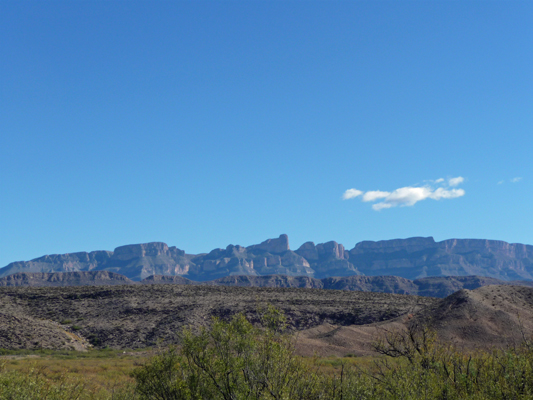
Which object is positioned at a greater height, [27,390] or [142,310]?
[27,390]

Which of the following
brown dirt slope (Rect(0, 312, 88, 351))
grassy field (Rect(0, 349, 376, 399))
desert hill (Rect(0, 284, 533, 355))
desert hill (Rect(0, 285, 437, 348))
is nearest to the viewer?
grassy field (Rect(0, 349, 376, 399))

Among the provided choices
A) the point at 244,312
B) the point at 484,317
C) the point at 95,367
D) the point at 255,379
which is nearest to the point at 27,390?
the point at 255,379

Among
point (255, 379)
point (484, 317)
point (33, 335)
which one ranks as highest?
point (255, 379)

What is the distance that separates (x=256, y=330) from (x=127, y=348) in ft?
189

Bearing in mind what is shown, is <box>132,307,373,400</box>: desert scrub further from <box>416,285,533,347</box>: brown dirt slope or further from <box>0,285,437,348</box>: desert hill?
<box>0,285,437,348</box>: desert hill

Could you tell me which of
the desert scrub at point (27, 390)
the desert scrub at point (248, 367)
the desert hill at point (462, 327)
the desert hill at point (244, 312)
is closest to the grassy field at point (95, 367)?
the desert scrub at point (27, 390)

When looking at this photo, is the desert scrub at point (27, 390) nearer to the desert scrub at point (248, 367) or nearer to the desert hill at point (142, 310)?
the desert scrub at point (248, 367)

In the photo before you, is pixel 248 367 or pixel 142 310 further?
pixel 142 310

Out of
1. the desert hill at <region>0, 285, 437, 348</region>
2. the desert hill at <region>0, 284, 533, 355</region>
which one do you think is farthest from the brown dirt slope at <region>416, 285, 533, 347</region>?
the desert hill at <region>0, 285, 437, 348</region>

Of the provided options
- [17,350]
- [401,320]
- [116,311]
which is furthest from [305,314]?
[17,350]

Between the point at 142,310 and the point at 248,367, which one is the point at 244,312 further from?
the point at 248,367

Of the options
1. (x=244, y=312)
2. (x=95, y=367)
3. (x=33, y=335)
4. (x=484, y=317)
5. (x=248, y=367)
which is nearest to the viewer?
(x=248, y=367)

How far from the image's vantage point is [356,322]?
78.5 m

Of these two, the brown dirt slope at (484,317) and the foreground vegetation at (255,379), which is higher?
the foreground vegetation at (255,379)
